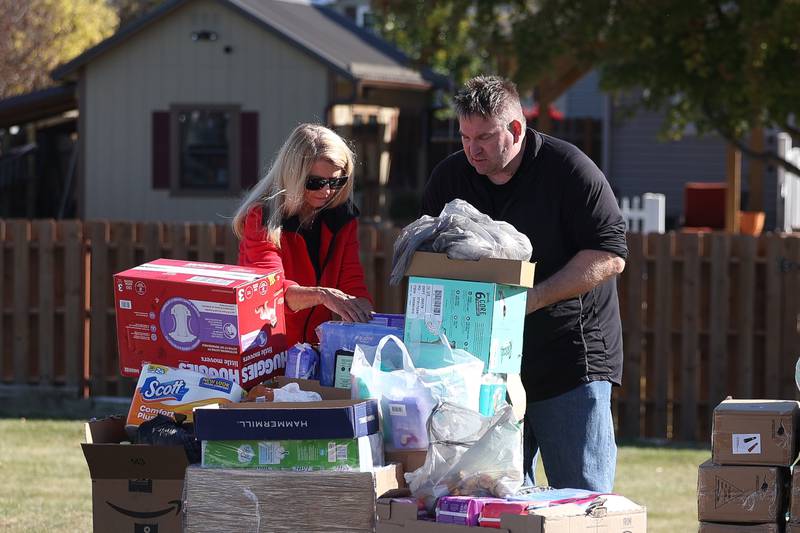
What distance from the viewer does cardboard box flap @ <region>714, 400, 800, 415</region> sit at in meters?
4.18

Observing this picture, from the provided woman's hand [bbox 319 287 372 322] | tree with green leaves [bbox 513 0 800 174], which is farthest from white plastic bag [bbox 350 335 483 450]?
tree with green leaves [bbox 513 0 800 174]

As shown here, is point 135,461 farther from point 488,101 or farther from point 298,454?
point 488,101

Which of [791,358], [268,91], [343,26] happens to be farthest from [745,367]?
[343,26]

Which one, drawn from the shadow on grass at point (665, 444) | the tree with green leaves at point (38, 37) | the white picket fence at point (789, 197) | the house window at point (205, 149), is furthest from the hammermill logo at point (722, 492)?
the tree with green leaves at point (38, 37)

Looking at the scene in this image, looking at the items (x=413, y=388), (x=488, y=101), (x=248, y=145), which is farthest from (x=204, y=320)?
(x=248, y=145)

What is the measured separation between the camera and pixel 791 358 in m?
9.38

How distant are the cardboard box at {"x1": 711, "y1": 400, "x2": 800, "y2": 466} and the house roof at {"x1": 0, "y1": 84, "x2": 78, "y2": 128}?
1623 cm

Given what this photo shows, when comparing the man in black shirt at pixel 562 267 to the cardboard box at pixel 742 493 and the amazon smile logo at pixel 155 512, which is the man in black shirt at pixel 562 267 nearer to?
the cardboard box at pixel 742 493

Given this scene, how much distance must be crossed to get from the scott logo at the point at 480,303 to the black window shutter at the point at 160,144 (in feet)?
52.4

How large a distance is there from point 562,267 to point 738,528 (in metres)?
1.08

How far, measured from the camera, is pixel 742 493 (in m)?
4.12

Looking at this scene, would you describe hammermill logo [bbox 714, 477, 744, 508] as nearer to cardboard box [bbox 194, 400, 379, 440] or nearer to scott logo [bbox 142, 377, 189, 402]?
cardboard box [bbox 194, 400, 379, 440]

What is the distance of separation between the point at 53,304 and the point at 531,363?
716 cm

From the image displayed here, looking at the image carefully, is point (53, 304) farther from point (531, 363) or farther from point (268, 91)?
point (268, 91)
